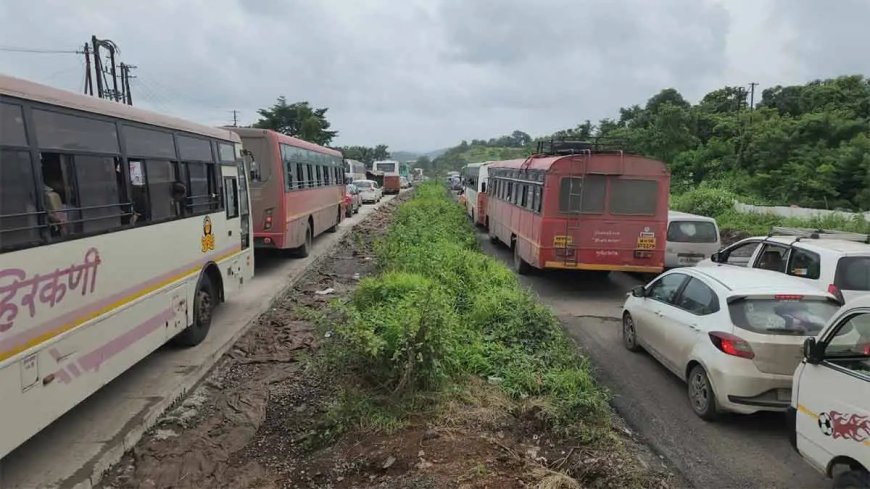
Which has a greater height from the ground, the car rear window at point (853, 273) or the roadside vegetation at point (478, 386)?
the car rear window at point (853, 273)

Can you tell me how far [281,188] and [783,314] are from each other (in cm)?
988

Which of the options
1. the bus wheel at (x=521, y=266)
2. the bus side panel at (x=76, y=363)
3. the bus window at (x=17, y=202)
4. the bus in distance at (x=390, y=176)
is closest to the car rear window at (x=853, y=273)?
the bus wheel at (x=521, y=266)

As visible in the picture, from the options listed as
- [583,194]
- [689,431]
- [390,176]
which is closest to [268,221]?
[583,194]

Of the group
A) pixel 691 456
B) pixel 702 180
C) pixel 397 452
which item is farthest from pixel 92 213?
pixel 702 180

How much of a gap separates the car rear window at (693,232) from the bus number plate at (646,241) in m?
1.65

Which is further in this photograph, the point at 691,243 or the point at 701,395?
the point at 691,243

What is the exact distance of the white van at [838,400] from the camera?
364cm

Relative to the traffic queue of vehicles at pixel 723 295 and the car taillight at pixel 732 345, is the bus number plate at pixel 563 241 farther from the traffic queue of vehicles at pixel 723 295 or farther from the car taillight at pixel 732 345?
the car taillight at pixel 732 345

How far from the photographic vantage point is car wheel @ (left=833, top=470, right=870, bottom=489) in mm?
3594

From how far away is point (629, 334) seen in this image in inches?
318

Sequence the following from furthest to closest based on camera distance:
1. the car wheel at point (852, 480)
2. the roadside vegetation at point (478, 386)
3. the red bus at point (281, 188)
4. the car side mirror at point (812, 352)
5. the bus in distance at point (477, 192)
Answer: the bus in distance at point (477, 192)
the red bus at point (281, 188)
the roadside vegetation at point (478, 386)
the car side mirror at point (812, 352)
the car wheel at point (852, 480)

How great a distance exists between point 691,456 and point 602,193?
674 centimetres

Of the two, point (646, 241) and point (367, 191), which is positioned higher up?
point (646, 241)

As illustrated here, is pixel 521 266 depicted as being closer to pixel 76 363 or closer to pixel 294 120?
pixel 76 363
